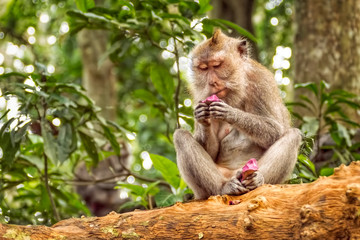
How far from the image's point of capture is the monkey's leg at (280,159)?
4.71 m

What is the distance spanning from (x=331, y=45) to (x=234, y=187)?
15.5ft

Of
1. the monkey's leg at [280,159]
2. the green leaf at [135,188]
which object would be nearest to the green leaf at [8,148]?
the green leaf at [135,188]

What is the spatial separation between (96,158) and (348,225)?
152 inches

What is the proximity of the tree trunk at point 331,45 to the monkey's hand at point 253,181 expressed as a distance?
4273mm

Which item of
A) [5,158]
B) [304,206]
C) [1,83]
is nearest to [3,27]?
[1,83]

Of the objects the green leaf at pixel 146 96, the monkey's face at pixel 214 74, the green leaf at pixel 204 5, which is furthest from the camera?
the green leaf at pixel 146 96

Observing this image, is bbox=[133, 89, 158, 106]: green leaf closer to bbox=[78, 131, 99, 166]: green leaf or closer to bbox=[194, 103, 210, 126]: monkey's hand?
bbox=[78, 131, 99, 166]: green leaf

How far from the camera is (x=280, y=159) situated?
15.5ft

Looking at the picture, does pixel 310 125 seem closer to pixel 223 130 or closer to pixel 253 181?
pixel 223 130

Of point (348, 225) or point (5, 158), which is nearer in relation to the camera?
point (348, 225)

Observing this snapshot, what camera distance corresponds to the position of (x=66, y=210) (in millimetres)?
7230

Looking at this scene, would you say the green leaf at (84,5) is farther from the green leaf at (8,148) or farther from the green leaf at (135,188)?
the green leaf at (135,188)

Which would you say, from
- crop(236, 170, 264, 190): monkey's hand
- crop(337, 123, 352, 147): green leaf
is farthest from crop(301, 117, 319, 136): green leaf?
crop(236, 170, 264, 190): monkey's hand

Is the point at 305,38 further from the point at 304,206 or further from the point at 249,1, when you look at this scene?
the point at 304,206
